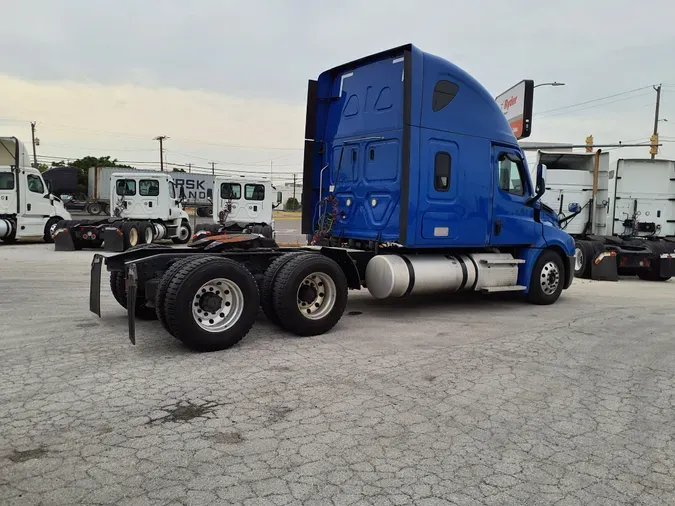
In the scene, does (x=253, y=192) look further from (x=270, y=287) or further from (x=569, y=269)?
(x=270, y=287)

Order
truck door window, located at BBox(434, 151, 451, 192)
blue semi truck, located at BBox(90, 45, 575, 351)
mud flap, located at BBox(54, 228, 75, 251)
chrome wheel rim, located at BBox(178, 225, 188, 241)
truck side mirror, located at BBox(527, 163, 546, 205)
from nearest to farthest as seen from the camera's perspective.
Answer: blue semi truck, located at BBox(90, 45, 575, 351) < truck door window, located at BBox(434, 151, 451, 192) < truck side mirror, located at BBox(527, 163, 546, 205) < mud flap, located at BBox(54, 228, 75, 251) < chrome wheel rim, located at BBox(178, 225, 188, 241)

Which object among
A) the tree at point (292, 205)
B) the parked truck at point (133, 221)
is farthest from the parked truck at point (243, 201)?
the tree at point (292, 205)

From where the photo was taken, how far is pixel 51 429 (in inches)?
145

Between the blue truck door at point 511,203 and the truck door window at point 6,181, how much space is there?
18138mm

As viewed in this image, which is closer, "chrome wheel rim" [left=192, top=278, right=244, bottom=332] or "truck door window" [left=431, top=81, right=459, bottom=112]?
"chrome wheel rim" [left=192, top=278, right=244, bottom=332]

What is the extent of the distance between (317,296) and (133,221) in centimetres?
1480

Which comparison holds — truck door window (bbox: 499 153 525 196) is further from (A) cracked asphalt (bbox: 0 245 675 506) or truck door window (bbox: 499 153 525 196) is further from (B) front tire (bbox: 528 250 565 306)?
(A) cracked asphalt (bbox: 0 245 675 506)

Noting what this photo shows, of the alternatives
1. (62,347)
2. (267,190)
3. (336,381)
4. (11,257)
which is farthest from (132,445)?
(267,190)

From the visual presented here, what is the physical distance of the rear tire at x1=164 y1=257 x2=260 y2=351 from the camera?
17.7 ft

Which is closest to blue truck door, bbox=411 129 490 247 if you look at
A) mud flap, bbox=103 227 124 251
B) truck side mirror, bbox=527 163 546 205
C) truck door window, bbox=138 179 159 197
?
truck side mirror, bbox=527 163 546 205

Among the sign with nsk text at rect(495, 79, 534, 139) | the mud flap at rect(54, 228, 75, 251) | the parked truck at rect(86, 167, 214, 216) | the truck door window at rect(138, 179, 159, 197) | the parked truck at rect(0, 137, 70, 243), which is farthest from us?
the parked truck at rect(86, 167, 214, 216)

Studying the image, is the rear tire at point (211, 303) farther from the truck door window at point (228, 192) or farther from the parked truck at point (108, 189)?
the parked truck at point (108, 189)

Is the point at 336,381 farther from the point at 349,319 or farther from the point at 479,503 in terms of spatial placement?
the point at 349,319

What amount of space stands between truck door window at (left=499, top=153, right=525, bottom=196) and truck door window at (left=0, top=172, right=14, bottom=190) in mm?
18150
